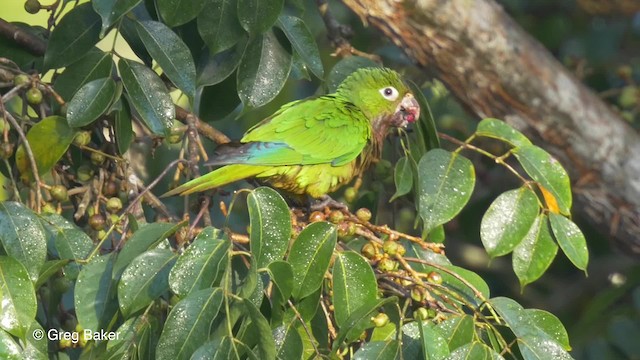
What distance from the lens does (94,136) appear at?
2541 mm

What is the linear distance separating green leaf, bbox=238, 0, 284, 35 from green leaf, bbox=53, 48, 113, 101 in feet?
1.16

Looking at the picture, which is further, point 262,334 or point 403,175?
point 403,175

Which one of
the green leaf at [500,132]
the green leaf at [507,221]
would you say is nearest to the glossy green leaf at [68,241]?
the green leaf at [507,221]

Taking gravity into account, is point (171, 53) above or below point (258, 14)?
below

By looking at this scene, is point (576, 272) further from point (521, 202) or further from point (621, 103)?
point (521, 202)

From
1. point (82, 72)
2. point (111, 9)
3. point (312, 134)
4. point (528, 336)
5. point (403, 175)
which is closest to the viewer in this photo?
point (528, 336)

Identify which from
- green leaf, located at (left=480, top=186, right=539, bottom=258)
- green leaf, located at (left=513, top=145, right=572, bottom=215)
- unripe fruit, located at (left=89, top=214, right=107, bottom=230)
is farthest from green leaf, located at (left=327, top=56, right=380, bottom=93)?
unripe fruit, located at (left=89, top=214, right=107, bottom=230)

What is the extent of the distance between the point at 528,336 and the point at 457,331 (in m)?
0.14

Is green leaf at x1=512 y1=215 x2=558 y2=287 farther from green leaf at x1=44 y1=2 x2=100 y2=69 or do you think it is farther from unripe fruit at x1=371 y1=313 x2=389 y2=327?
green leaf at x1=44 y1=2 x2=100 y2=69

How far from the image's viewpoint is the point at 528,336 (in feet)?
6.28

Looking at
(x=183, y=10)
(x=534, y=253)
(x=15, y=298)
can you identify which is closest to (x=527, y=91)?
(x=534, y=253)

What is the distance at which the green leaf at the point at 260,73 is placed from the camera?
8.07 feet

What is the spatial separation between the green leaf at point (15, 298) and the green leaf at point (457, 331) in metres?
0.78

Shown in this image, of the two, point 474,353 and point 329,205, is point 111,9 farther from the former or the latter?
point 474,353
